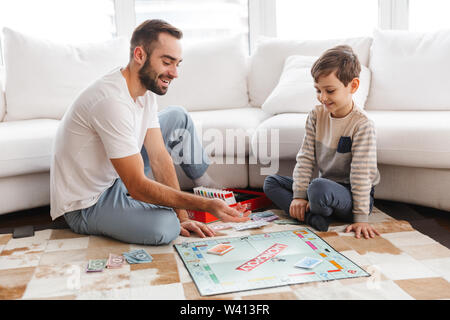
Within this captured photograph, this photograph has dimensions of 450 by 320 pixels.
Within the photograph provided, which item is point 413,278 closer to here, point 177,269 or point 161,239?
point 177,269

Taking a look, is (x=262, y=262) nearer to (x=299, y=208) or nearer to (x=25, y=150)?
(x=299, y=208)

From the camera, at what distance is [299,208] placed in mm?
2094

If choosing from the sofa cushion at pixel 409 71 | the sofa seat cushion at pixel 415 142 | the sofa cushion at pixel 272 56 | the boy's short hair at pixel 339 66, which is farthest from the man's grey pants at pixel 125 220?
the sofa cushion at pixel 409 71

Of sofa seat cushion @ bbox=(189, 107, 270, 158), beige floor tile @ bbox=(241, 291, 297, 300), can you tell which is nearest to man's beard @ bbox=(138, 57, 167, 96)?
sofa seat cushion @ bbox=(189, 107, 270, 158)

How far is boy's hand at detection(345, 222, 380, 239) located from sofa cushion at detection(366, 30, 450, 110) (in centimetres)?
106

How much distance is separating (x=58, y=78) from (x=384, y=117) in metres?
1.93

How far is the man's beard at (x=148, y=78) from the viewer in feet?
6.07

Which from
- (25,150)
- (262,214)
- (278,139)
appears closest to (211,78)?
(278,139)

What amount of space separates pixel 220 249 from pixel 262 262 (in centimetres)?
19

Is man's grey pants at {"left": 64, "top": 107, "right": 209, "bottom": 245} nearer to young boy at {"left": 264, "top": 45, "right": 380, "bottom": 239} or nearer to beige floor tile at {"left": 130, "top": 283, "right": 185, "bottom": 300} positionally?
beige floor tile at {"left": 130, "top": 283, "right": 185, "bottom": 300}

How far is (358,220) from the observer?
201 centimetres

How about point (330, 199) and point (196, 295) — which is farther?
point (330, 199)

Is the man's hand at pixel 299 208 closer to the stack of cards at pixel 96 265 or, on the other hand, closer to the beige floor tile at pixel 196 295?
the beige floor tile at pixel 196 295

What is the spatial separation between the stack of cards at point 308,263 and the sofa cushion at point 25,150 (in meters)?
1.38
